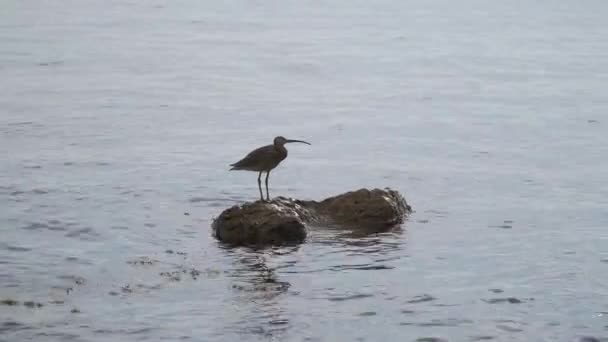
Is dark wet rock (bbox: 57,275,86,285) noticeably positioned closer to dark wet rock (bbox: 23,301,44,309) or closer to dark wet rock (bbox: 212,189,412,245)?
dark wet rock (bbox: 23,301,44,309)

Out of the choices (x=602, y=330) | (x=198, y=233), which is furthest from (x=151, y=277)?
(x=602, y=330)

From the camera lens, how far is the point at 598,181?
1524 cm

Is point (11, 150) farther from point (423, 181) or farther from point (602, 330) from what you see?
point (602, 330)

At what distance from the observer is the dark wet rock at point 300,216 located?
11.8 meters

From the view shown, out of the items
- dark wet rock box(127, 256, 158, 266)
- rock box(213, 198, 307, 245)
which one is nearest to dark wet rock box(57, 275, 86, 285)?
dark wet rock box(127, 256, 158, 266)

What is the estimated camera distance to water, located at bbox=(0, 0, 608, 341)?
32.8 feet

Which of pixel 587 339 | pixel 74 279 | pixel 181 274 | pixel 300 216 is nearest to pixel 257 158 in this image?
pixel 300 216

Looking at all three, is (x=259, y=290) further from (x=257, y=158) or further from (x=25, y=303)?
(x=257, y=158)

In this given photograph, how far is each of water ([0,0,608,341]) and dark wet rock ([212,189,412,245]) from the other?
0.23 meters

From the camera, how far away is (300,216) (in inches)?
490

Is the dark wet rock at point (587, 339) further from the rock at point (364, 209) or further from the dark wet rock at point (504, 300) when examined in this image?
the rock at point (364, 209)

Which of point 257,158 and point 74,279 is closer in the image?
point 74,279

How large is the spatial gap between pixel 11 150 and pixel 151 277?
235 inches

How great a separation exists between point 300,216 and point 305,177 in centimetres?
273
